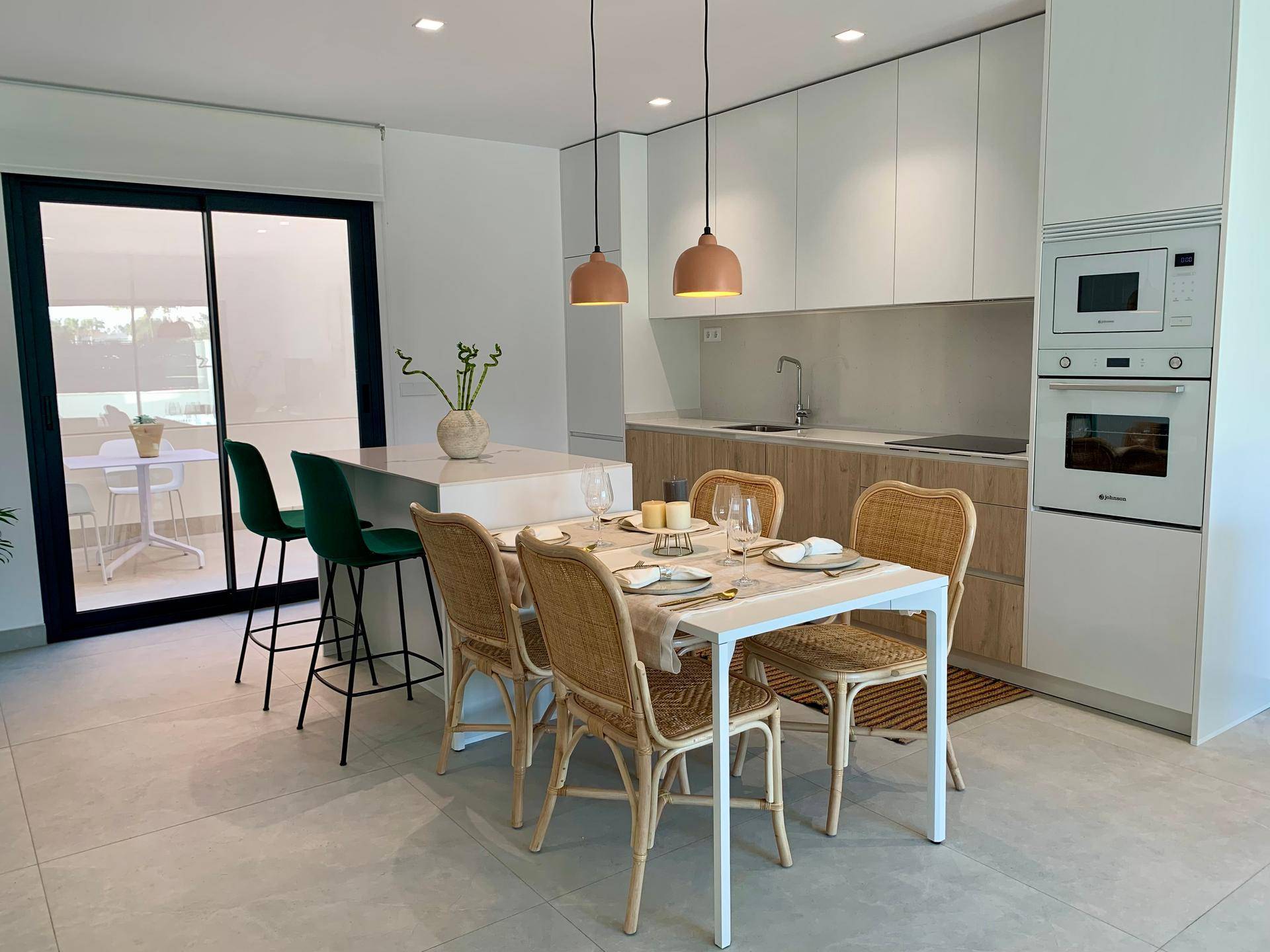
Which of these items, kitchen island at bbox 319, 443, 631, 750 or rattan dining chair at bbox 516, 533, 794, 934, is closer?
rattan dining chair at bbox 516, 533, 794, 934

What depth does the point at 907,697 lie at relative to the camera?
352 centimetres

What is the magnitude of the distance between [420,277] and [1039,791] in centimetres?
402

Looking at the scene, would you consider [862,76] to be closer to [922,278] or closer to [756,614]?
[922,278]

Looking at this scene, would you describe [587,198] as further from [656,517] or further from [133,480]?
[656,517]

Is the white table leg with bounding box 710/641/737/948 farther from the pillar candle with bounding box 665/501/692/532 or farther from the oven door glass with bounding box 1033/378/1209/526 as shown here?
the oven door glass with bounding box 1033/378/1209/526

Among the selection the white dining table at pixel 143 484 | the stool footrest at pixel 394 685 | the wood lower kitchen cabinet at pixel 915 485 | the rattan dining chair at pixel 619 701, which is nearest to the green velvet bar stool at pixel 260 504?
the stool footrest at pixel 394 685

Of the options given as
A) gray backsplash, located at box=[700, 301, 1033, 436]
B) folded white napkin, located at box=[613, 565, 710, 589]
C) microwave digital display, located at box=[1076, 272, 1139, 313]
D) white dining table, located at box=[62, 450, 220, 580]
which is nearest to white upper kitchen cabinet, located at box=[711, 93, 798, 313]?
gray backsplash, located at box=[700, 301, 1033, 436]

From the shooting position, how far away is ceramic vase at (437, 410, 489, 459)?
12.2ft

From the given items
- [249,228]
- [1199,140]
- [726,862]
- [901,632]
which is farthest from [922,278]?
[249,228]

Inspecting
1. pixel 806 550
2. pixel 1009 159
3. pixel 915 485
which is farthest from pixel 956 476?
pixel 806 550

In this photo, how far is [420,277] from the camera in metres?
5.29

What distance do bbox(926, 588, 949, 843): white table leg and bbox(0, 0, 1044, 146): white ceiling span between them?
229 cm

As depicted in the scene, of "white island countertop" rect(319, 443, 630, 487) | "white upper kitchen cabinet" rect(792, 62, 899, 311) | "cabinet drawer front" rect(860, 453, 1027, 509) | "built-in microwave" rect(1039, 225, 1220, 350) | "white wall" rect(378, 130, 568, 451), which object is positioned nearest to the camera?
"built-in microwave" rect(1039, 225, 1220, 350)

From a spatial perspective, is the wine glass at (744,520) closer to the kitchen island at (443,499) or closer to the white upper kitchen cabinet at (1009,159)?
the kitchen island at (443,499)
